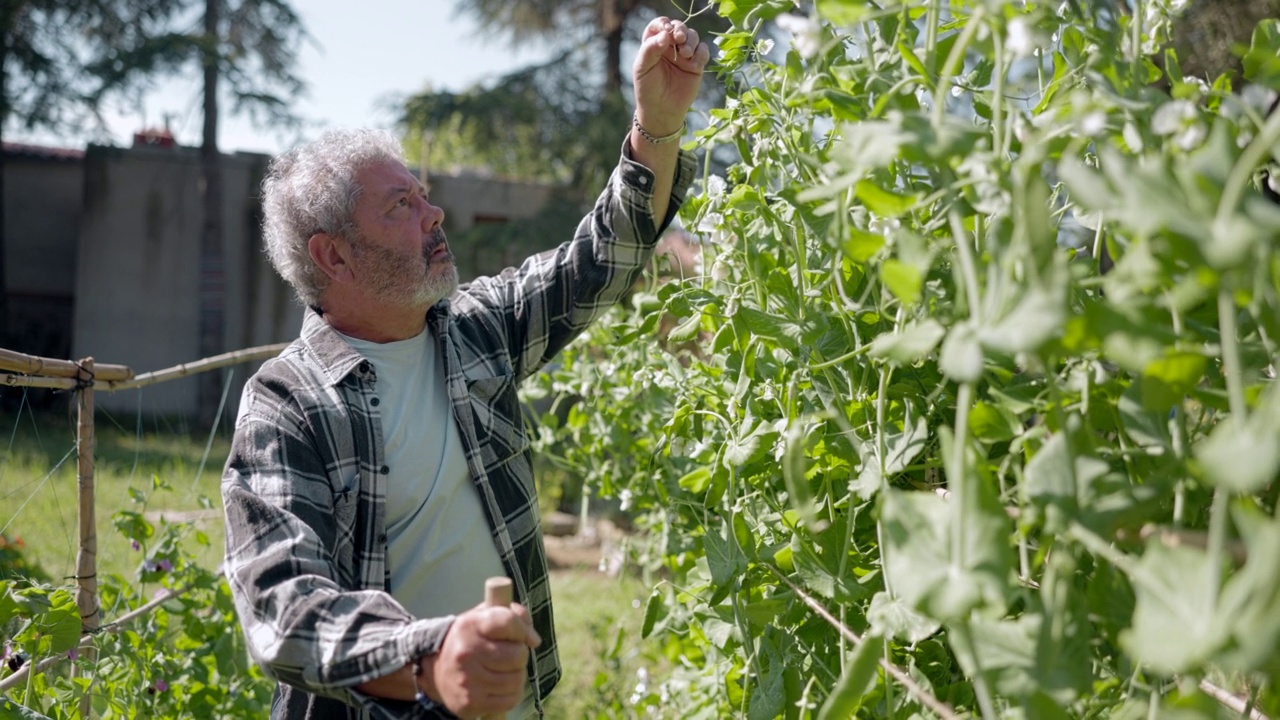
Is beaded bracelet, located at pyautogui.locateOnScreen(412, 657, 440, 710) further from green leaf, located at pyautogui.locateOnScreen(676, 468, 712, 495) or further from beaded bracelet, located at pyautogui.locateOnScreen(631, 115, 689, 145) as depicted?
beaded bracelet, located at pyautogui.locateOnScreen(631, 115, 689, 145)

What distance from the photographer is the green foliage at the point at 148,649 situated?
64.1 inches

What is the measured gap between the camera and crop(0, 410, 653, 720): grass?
2662mm

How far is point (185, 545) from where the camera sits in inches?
159

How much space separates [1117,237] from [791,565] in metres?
0.59

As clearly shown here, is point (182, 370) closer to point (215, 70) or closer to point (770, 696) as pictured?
point (770, 696)

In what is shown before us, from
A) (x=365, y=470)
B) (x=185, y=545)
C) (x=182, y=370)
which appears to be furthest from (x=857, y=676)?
(x=185, y=545)

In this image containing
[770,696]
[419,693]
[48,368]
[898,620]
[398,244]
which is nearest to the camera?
[898,620]

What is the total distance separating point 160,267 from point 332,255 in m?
8.88

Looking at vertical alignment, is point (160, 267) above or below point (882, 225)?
below

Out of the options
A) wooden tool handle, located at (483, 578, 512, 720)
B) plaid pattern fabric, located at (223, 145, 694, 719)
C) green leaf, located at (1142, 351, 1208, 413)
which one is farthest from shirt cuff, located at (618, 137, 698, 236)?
Result: green leaf, located at (1142, 351, 1208, 413)

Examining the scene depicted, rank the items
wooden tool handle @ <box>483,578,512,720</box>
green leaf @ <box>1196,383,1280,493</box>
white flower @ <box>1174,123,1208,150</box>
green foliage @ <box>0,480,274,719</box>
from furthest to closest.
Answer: green foliage @ <box>0,480,274,719</box>, wooden tool handle @ <box>483,578,512,720</box>, white flower @ <box>1174,123,1208,150</box>, green leaf @ <box>1196,383,1280,493</box>

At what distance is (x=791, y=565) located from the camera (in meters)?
1.24

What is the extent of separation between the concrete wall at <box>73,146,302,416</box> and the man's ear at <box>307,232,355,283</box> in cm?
813

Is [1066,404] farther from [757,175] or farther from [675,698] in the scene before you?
[675,698]
